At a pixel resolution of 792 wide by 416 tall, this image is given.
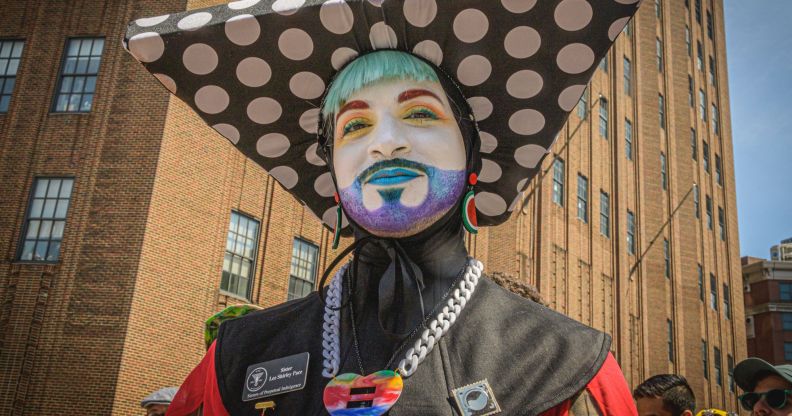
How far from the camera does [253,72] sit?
7.84 ft

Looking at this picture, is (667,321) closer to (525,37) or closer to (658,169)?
(658,169)

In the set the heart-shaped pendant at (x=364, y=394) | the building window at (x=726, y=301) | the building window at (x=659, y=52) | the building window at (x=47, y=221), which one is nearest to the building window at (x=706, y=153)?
the building window at (x=659, y=52)

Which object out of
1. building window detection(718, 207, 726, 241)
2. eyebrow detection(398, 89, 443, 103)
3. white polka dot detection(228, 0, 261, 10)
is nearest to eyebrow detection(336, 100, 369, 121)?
eyebrow detection(398, 89, 443, 103)

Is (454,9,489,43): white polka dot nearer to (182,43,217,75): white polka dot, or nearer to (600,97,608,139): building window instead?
(182,43,217,75): white polka dot

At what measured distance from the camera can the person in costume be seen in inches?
77.2

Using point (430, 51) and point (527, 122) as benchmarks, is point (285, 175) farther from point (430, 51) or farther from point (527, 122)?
point (527, 122)

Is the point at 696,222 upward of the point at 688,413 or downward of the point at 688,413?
upward

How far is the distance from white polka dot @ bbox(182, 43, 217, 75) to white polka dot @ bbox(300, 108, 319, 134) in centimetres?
37

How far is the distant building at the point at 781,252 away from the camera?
188ft

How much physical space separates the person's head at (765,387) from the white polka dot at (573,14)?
124 inches

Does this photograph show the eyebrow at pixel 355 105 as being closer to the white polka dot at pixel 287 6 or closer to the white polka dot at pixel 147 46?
the white polka dot at pixel 287 6

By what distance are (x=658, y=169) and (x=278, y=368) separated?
34.4 metres

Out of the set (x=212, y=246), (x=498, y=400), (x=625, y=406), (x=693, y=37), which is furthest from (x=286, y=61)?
(x=693, y=37)

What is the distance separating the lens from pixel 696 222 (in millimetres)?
37188
